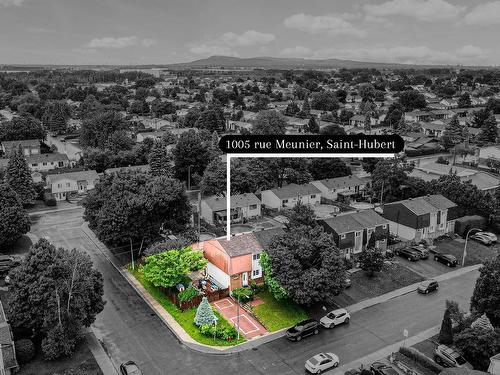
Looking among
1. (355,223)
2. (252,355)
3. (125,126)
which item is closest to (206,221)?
(355,223)

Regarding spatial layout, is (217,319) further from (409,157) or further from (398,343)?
(409,157)

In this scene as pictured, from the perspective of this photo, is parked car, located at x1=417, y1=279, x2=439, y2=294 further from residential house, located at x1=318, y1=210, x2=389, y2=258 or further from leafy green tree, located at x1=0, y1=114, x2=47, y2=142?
leafy green tree, located at x1=0, y1=114, x2=47, y2=142

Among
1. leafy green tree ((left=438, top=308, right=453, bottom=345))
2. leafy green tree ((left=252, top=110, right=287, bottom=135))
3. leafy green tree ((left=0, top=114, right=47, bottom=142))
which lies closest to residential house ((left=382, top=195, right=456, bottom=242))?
leafy green tree ((left=438, top=308, right=453, bottom=345))

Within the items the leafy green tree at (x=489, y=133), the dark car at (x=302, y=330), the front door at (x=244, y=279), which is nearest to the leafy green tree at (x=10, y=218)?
the front door at (x=244, y=279)

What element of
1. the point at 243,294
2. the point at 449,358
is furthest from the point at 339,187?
the point at 449,358

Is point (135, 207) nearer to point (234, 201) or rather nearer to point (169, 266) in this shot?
point (169, 266)
